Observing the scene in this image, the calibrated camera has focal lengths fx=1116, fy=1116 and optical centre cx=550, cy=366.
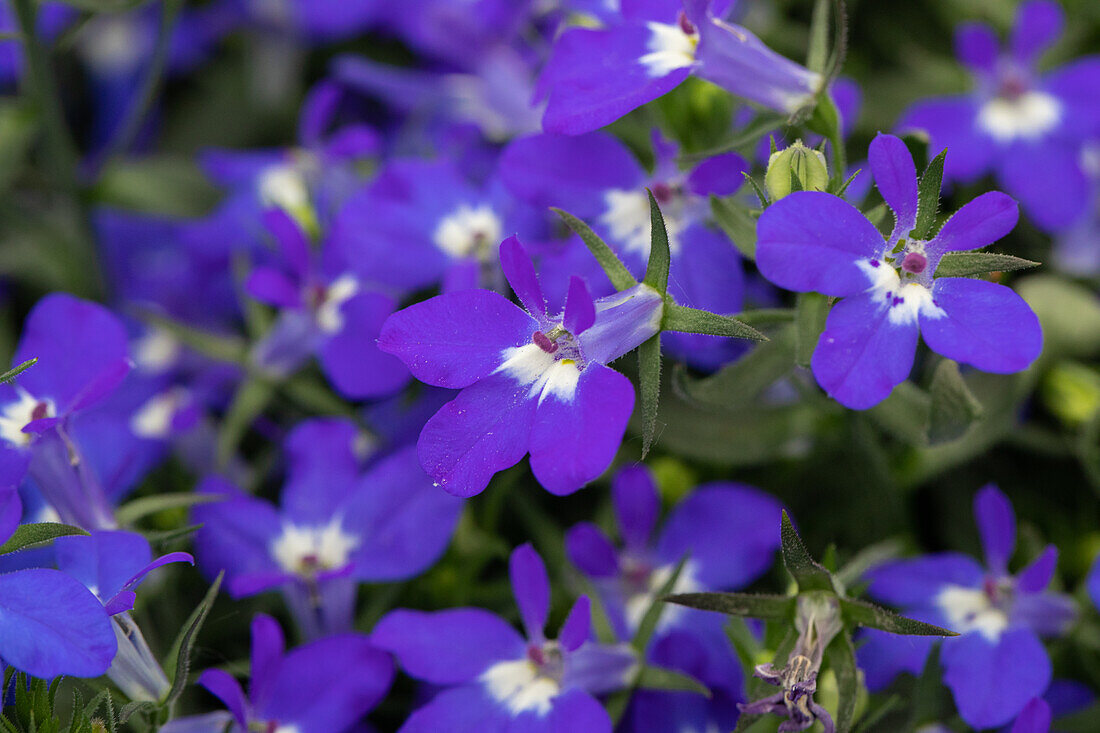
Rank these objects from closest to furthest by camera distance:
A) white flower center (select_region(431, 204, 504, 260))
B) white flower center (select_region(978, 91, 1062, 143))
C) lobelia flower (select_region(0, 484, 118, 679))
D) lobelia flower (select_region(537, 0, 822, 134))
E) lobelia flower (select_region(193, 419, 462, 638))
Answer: lobelia flower (select_region(0, 484, 118, 679)), lobelia flower (select_region(537, 0, 822, 134)), lobelia flower (select_region(193, 419, 462, 638)), white flower center (select_region(431, 204, 504, 260)), white flower center (select_region(978, 91, 1062, 143))

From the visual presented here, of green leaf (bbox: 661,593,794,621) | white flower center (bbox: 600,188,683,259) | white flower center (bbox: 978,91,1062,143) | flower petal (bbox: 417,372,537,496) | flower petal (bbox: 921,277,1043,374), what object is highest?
flower petal (bbox: 921,277,1043,374)

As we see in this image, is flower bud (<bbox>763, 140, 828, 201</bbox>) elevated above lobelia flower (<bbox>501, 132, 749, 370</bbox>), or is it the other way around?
flower bud (<bbox>763, 140, 828, 201</bbox>)

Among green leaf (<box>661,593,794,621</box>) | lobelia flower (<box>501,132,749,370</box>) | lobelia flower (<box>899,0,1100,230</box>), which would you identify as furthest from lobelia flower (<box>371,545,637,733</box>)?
lobelia flower (<box>899,0,1100,230</box>)

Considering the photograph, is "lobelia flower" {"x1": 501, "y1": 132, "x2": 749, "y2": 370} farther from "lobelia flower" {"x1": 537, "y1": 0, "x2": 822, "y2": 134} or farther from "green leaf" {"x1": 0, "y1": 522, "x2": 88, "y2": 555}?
"green leaf" {"x1": 0, "y1": 522, "x2": 88, "y2": 555}

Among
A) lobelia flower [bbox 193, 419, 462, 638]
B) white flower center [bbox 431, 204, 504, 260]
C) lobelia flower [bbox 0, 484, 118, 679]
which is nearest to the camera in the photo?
lobelia flower [bbox 0, 484, 118, 679]

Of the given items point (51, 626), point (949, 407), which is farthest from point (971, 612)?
point (51, 626)

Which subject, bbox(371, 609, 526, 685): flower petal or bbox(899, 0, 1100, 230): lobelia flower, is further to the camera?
bbox(899, 0, 1100, 230): lobelia flower

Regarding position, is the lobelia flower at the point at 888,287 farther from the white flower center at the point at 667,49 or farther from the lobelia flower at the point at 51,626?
the lobelia flower at the point at 51,626

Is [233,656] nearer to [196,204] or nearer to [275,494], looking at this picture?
[275,494]

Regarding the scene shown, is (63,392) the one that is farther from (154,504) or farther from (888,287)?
(888,287)
